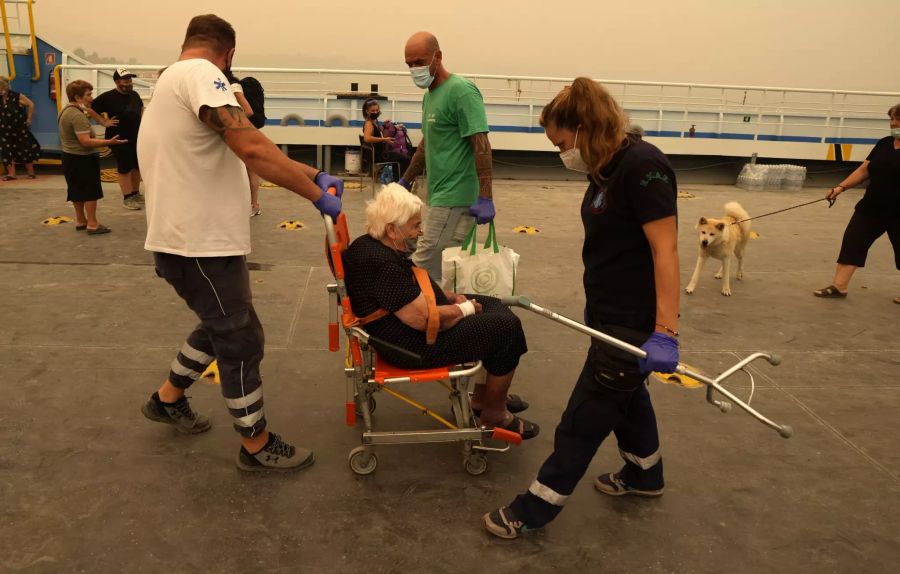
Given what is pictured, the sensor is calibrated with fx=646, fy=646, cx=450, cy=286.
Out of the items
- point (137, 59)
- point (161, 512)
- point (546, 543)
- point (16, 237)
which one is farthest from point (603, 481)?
point (137, 59)

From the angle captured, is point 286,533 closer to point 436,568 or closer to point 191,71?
point 436,568

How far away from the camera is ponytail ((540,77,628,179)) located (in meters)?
1.96

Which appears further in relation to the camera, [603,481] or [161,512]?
[603,481]

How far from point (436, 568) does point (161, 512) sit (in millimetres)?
1033

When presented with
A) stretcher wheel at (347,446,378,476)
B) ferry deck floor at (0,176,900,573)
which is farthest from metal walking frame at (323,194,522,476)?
ferry deck floor at (0,176,900,573)

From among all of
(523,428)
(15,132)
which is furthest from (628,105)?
(523,428)

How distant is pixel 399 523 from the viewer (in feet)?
7.69

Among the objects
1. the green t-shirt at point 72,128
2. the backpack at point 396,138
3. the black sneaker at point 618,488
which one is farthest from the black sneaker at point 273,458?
the backpack at point 396,138

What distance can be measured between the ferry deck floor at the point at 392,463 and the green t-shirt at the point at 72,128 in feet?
5.68

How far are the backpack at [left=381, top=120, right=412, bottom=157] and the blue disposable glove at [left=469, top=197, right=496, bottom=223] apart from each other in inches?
244

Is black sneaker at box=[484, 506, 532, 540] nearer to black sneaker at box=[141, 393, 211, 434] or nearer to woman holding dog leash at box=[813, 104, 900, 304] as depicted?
black sneaker at box=[141, 393, 211, 434]

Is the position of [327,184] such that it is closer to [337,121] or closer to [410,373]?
[410,373]

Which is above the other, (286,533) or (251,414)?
(251,414)

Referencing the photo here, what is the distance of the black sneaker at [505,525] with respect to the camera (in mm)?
2260
